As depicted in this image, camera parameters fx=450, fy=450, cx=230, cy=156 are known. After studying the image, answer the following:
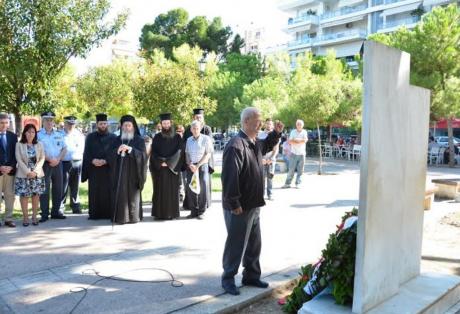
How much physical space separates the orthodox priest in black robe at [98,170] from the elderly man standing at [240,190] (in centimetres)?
426

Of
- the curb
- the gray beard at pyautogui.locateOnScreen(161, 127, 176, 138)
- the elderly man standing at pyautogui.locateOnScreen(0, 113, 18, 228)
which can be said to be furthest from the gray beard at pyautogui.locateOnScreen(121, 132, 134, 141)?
the curb

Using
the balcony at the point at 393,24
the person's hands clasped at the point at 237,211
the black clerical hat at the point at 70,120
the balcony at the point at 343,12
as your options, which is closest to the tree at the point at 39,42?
the black clerical hat at the point at 70,120

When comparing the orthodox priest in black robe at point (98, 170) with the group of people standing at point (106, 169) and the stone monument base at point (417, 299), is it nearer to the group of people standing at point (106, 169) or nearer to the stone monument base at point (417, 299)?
the group of people standing at point (106, 169)

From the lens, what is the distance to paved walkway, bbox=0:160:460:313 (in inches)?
179

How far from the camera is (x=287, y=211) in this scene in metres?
9.59

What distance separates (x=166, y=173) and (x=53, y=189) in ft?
6.89

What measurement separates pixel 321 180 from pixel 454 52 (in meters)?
10.7

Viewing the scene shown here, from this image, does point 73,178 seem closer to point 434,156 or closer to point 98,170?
point 98,170

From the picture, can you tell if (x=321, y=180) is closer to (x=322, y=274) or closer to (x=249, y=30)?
(x=322, y=274)

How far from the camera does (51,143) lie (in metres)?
8.36

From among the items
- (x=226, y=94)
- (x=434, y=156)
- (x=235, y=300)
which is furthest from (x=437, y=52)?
(x=226, y=94)

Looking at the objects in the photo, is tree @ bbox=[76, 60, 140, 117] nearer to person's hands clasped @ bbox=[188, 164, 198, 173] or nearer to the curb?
person's hands clasped @ bbox=[188, 164, 198, 173]

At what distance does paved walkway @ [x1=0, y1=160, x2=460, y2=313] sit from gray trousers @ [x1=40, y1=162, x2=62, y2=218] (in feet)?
1.01

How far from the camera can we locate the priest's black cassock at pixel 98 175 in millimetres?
8375
